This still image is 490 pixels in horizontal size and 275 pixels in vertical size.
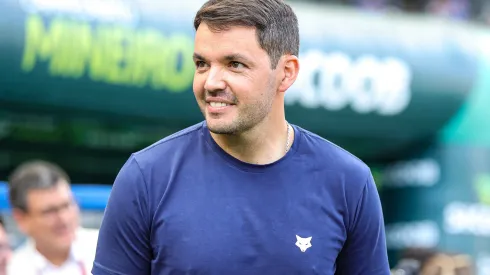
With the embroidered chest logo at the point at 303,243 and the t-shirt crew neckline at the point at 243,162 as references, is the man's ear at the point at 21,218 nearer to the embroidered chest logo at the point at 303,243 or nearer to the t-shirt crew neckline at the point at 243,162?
the t-shirt crew neckline at the point at 243,162

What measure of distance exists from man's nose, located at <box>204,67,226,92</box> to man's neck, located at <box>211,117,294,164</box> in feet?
0.60

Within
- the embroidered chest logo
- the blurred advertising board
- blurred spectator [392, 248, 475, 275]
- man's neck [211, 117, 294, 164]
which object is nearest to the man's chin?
man's neck [211, 117, 294, 164]

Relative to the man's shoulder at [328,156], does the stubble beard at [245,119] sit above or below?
above

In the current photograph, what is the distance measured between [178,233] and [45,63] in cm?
481

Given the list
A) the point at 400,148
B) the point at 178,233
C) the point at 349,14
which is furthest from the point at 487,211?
the point at 178,233

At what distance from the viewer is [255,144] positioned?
2.42 m

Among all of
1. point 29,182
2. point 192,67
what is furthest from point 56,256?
point 192,67

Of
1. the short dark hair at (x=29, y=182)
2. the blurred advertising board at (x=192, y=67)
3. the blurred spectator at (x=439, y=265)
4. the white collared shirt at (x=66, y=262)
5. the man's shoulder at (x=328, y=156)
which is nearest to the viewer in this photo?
the man's shoulder at (x=328, y=156)

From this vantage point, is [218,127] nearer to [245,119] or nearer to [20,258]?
[245,119]

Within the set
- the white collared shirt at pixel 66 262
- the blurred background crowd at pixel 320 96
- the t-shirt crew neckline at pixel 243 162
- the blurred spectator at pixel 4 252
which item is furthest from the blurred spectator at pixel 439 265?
the t-shirt crew neckline at pixel 243 162

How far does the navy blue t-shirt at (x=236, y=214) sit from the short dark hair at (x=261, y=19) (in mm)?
280

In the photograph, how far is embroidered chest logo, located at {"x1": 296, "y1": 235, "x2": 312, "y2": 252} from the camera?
2.33 m

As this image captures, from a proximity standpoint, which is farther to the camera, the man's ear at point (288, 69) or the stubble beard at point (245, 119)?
the man's ear at point (288, 69)

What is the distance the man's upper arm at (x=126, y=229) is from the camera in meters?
2.28
